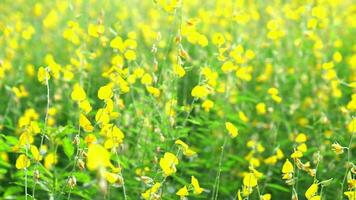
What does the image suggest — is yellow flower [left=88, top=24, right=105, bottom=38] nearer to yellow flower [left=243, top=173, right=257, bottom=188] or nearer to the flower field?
the flower field

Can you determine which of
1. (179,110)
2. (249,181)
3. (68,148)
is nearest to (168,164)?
(249,181)

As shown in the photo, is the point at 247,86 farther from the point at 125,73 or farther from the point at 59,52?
the point at 125,73

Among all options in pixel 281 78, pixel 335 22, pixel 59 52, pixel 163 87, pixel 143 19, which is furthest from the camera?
pixel 143 19

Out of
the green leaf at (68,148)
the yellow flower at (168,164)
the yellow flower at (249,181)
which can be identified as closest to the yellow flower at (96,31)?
the green leaf at (68,148)

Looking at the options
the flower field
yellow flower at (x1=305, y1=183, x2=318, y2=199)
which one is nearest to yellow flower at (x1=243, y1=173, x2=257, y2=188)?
the flower field

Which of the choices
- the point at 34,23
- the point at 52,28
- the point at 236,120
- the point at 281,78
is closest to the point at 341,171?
the point at 236,120

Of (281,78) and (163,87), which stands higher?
(281,78)

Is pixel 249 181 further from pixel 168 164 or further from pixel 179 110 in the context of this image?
pixel 179 110

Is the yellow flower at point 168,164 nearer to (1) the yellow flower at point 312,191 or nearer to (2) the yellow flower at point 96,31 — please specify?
(1) the yellow flower at point 312,191
